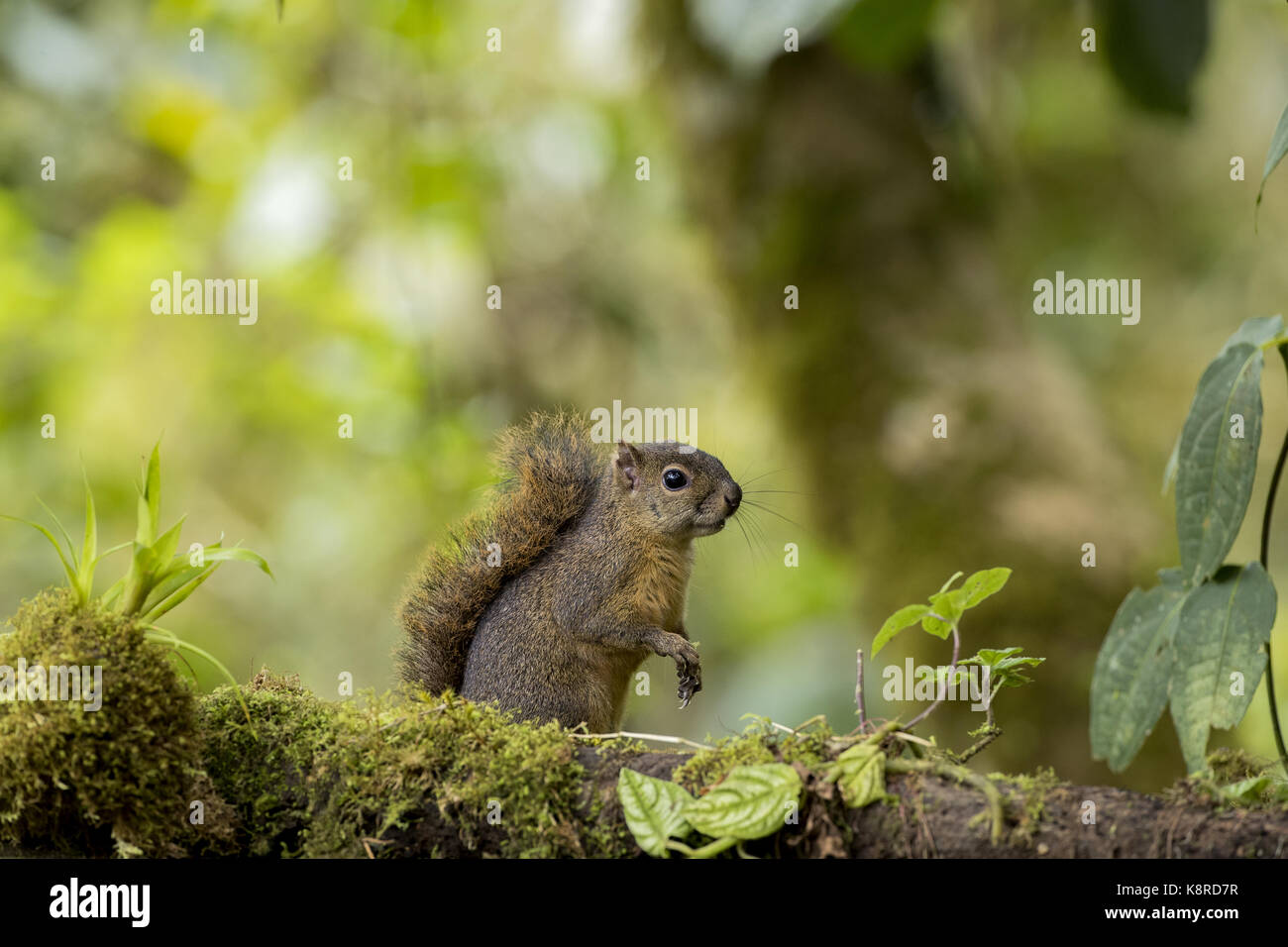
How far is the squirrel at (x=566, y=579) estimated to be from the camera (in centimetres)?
270

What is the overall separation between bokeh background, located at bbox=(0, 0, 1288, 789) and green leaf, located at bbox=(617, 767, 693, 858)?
2.67 m

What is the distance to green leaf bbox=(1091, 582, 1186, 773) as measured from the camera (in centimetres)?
168

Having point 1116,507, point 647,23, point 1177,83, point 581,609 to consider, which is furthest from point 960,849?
point 647,23

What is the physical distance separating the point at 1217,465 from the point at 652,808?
1.08 m

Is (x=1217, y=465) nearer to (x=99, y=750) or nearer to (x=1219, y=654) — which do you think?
(x=1219, y=654)

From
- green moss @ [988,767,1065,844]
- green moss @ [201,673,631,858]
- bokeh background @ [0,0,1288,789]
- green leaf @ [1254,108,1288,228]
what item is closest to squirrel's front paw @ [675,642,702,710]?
green moss @ [201,673,631,858]

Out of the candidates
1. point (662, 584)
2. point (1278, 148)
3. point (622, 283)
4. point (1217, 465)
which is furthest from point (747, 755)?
point (622, 283)

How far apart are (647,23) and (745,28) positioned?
2768 mm

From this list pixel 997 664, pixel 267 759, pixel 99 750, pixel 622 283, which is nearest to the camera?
pixel 99 750

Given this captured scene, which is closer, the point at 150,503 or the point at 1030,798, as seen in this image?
the point at 1030,798

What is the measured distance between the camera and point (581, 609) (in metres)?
2.74

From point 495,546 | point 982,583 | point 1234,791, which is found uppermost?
point 495,546

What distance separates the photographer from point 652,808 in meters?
1.80
